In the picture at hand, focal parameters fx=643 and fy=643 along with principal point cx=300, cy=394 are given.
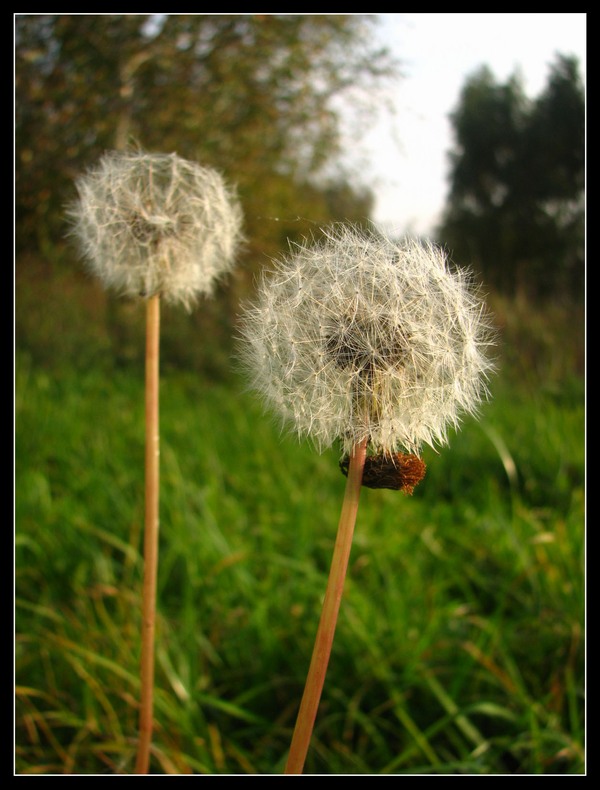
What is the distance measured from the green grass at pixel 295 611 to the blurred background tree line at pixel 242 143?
3.78 feet

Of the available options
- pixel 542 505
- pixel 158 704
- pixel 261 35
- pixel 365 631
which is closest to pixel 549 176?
pixel 261 35

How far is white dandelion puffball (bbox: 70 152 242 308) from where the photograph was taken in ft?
2.95

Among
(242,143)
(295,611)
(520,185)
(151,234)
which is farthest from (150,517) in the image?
(520,185)

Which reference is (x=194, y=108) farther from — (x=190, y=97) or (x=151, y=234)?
(x=151, y=234)

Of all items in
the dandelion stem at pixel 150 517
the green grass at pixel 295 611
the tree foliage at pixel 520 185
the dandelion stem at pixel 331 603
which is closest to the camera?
the dandelion stem at pixel 331 603

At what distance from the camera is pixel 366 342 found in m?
0.57

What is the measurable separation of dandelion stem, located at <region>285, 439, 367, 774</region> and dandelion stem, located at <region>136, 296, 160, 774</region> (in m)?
0.37

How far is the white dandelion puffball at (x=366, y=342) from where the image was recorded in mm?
570

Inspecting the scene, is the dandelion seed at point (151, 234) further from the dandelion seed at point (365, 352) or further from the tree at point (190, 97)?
the tree at point (190, 97)

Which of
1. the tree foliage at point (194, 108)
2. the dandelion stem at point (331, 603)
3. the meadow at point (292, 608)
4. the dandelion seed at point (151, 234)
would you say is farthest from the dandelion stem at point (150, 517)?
the tree foliage at point (194, 108)

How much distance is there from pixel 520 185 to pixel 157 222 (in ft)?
15.4

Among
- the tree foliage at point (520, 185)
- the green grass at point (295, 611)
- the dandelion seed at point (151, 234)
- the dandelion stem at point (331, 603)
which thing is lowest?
the green grass at point (295, 611)

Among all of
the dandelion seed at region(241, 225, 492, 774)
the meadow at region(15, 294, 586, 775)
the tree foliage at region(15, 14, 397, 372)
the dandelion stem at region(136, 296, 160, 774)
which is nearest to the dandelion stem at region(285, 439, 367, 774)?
the dandelion seed at region(241, 225, 492, 774)
